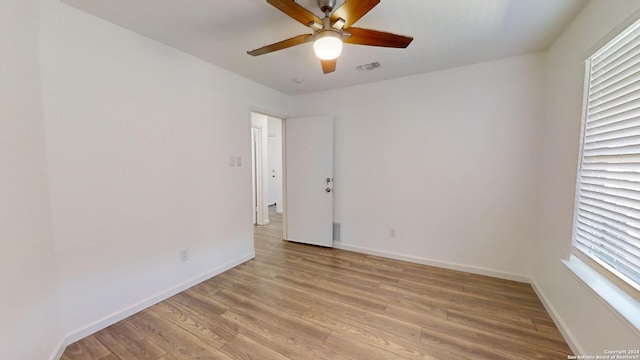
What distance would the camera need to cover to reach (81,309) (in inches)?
68.2

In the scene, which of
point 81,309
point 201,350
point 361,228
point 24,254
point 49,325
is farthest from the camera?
point 361,228

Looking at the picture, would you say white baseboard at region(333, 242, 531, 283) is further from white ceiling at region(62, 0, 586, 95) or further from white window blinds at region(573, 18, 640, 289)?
white ceiling at region(62, 0, 586, 95)

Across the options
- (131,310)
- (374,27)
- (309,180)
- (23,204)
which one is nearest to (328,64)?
(374,27)

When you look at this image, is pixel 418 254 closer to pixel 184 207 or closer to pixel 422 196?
pixel 422 196

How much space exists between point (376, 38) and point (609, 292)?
80.1 inches

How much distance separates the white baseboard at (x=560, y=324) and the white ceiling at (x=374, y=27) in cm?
228

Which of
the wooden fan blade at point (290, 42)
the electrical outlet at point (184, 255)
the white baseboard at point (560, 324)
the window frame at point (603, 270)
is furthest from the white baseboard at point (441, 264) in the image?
the wooden fan blade at point (290, 42)

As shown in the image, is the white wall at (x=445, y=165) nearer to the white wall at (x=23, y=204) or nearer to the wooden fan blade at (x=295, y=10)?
the wooden fan blade at (x=295, y=10)

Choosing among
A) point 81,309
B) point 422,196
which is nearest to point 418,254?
point 422,196

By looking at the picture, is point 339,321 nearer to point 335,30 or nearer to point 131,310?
point 131,310

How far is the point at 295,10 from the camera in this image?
133 cm

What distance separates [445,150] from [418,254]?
1.36 metres

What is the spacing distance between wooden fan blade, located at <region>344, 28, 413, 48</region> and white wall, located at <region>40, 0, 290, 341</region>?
176 cm

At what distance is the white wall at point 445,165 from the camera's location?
2.48 meters
